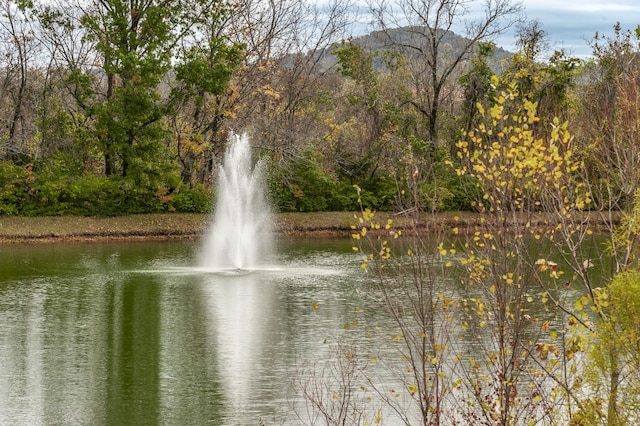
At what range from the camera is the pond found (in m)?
12.6

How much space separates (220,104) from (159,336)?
24.1 metres

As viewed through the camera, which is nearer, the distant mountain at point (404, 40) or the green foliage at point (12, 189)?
the green foliage at point (12, 189)

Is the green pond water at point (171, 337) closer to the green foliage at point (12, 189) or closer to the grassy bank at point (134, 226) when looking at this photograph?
the grassy bank at point (134, 226)

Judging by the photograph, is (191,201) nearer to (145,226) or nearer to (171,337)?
(145,226)

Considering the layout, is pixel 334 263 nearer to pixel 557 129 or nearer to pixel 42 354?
pixel 42 354

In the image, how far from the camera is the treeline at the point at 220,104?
3753 centimetres

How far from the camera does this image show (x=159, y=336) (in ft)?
56.7

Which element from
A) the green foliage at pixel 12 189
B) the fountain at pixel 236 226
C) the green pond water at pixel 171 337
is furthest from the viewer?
the green foliage at pixel 12 189

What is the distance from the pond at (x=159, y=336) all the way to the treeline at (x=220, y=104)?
30.1ft

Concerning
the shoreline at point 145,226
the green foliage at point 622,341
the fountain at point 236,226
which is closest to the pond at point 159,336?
the fountain at point 236,226

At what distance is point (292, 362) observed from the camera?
15.0 meters

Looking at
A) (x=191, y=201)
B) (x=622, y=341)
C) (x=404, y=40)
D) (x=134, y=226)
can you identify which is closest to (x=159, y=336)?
(x=622, y=341)

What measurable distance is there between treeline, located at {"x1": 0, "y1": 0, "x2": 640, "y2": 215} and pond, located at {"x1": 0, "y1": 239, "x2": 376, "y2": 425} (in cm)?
918

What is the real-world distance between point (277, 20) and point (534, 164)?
35512 mm
